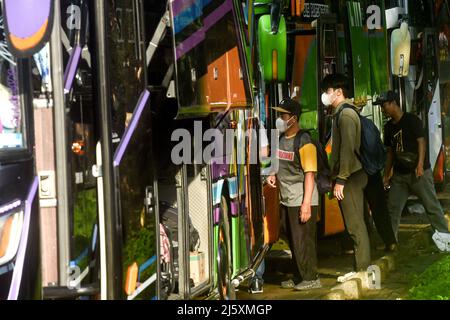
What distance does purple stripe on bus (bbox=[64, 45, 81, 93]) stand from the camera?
4.05 m

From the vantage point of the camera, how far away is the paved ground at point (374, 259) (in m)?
7.66

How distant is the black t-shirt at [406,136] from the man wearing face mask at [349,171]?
4.54ft

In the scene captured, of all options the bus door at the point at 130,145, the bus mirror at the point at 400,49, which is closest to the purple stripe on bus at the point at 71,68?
the bus door at the point at 130,145

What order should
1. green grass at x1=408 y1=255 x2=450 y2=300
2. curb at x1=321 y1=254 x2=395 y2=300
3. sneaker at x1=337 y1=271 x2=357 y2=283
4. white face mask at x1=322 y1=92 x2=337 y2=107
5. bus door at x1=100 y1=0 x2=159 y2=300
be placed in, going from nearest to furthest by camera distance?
bus door at x1=100 y1=0 x2=159 y2=300 → green grass at x1=408 y1=255 x2=450 y2=300 → curb at x1=321 y1=254 x2=395 y2=300 → sneaker at x1=337 y1=271 x2=357 y2=283 → white face mask at x1=322 y1=92 x2=337 y2=107

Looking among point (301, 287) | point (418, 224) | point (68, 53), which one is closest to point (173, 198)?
point (68, 53)

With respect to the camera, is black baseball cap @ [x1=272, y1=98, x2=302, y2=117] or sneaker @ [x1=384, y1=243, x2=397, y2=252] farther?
sneaker @ [x1=384, y1=243, x2=397, y2=252]

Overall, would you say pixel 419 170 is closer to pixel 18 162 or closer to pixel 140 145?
pixel 140 145

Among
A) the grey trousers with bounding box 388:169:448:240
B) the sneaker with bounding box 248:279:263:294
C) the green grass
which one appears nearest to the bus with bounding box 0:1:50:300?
the green grass

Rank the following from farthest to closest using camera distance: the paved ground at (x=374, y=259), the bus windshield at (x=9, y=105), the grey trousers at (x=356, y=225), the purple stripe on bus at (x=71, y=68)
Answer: the grey trousers at (x=356, y=225)
the paved ground at (x=374, y=259)
the purple stripe on bus at (x=71, y=68)
the bus windshield at (x=9, y=105)

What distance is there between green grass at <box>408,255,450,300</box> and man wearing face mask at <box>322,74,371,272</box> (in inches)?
23.3

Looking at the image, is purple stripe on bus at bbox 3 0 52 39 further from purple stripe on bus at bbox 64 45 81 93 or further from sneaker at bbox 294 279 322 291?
sneaker at bbox 294 279 322 291

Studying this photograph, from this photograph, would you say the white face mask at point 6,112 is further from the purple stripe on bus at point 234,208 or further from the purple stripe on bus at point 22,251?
the purple stripe on bus at point 234,208
